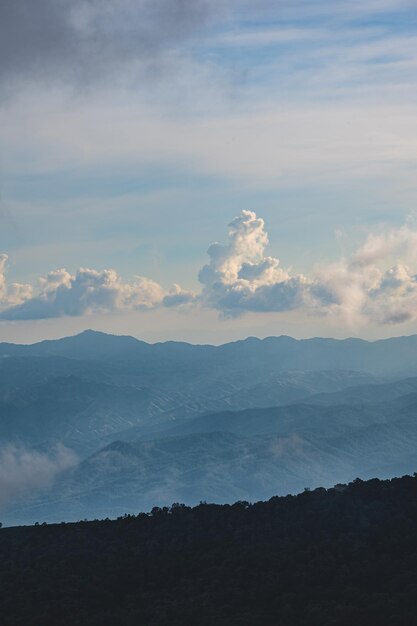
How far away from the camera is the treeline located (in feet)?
397

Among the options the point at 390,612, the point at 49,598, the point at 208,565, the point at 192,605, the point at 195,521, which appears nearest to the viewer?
the point at 390,612

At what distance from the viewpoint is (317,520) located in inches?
6407

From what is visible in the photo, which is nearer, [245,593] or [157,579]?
[245,593]

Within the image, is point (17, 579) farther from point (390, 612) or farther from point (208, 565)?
point (390, 612)

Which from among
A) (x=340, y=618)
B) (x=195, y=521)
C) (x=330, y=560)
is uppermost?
(x=195, y=521)

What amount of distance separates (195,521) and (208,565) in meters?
28.5

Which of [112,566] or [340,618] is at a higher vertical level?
[112,566]

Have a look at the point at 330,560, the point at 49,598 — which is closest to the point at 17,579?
the point at 49,598

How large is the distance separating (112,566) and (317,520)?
34268 millimetres

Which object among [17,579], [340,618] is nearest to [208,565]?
[17,579]

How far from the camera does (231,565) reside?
14075cm

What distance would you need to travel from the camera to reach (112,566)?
150 meters

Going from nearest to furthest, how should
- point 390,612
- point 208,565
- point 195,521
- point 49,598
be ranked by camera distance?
point 390,612 < point 49,598 < point 208,565 < point 195,521

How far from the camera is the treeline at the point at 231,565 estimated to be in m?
121
